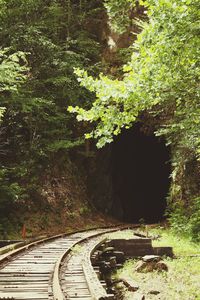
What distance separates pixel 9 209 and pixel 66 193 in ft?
18.1

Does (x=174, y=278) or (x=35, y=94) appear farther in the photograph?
(x=35, y=94)

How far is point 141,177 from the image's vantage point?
44594 mm

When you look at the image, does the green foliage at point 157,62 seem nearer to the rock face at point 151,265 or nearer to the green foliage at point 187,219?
the rock face at point 151,265

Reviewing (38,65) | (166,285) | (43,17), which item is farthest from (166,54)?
(43,17)

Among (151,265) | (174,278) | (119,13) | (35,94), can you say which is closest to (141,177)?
(119,13)

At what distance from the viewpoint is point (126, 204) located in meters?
40.4

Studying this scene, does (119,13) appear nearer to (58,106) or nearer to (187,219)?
(58,106)

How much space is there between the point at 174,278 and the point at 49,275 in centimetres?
447

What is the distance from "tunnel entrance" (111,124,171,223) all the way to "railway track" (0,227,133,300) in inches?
1027

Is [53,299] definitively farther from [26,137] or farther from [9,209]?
[26,137]

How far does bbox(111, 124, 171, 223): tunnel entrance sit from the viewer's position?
39688 millimetres

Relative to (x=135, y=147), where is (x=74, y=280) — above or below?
below

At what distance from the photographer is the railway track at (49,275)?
686 cm

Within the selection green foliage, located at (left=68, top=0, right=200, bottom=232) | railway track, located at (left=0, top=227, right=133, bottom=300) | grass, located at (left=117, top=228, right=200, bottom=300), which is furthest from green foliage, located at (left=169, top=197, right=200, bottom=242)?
green foliage, located at (left=68, top=0, right=200, bottom=232)
